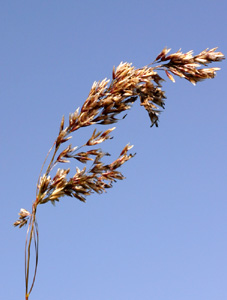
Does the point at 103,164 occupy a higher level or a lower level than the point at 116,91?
lower

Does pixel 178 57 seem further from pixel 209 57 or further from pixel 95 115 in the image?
pixel 95 115

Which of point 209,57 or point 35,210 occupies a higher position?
point 209,57

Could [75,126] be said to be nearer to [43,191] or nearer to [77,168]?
[77,168]

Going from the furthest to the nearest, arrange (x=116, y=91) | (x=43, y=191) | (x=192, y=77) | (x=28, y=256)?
(x=192, y=77) → (x=116, y=91) → (x=43, y=191) → (x=28, y=256)

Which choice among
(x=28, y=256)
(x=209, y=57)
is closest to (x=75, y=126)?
(x=28, y=256)

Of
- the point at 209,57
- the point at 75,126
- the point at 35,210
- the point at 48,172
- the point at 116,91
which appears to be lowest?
the point at 35,210

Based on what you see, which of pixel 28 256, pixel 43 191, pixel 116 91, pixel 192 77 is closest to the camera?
pixel 28 256

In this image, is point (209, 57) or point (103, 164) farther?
point (209, 57)

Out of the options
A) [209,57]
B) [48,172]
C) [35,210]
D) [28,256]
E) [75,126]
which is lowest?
[28,256]

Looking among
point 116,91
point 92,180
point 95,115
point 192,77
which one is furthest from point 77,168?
point 192,77
